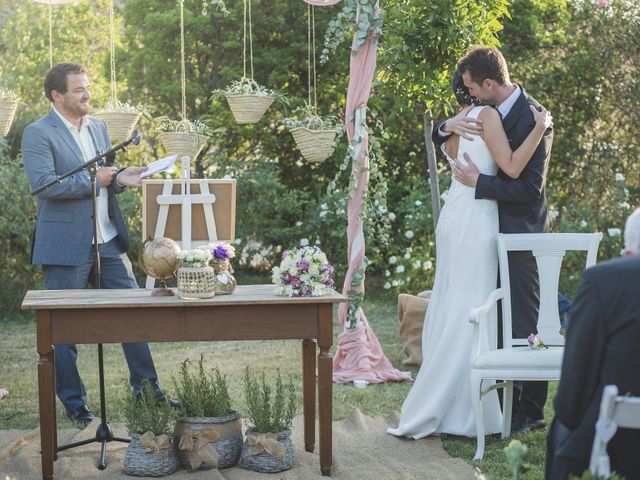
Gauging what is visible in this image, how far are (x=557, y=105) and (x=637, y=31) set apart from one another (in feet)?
3.73

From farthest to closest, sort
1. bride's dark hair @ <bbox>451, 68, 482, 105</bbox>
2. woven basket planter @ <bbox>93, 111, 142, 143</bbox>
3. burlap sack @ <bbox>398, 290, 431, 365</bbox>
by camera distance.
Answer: burlap sack @ <bbox>398, 290, 431, 365</bbox> → woven basket planter @ <bbox>93, 111, 142, 143</bbox> → bride's dark hair @ <bbox>451, 68, 482, 105</bbox>

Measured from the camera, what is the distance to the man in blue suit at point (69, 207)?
18.3ft

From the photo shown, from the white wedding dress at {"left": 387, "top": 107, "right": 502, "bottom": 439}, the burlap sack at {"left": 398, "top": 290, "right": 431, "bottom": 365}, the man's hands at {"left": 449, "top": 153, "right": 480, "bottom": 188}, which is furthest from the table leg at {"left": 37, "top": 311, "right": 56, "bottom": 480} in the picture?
the burlap sack at {"left": 398, "top": 290, "right": 431, "bottom": 365}

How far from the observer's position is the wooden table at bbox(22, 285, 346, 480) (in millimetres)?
4582

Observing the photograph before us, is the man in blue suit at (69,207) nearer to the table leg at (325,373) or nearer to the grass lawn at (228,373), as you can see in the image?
the grass lawn at (228,373)

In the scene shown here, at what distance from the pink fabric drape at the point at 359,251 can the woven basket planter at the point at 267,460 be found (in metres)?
1.84

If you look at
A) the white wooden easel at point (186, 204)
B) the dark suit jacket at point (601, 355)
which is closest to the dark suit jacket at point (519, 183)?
the white wooden easel at point (186, 204)

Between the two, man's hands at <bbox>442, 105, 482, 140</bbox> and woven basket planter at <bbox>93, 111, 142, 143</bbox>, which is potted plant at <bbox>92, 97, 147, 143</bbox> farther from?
man's hands at <bbox>442, 105, 482, 140</bbox>

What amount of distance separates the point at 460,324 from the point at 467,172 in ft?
2.71

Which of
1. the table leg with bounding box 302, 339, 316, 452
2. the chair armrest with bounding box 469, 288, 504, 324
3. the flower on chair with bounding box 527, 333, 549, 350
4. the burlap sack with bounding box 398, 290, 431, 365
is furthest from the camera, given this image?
the burlap sack with bounding box 398, 290, 431, 365

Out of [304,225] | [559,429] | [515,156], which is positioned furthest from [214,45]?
[559,429]

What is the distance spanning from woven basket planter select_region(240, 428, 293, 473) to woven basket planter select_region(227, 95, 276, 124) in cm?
201

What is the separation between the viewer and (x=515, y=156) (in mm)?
5336

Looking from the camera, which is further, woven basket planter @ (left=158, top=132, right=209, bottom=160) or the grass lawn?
woven basket planter @ (left=158, top=132, right=209, bottom=160)
